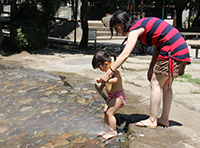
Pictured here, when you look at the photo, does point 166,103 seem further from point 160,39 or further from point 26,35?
point 26,35

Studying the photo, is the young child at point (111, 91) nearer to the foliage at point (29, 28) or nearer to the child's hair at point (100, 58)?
the child's hair at point (100, 58)

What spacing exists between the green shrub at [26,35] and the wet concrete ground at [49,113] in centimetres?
374

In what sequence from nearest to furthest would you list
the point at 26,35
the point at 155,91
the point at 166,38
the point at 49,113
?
the point at 166,38
the point at 155,91
the point at 49,113
the point at 26,35

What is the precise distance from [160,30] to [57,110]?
217 centimetres

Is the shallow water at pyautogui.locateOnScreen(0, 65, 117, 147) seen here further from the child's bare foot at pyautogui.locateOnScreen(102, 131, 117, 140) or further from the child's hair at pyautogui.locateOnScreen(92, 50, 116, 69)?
the child's hair at pyautogui.locateOnScreen(92, 50, 116, 69)

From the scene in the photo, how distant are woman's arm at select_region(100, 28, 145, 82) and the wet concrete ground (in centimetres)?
80

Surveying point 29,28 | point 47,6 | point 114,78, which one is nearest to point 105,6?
point 47,6

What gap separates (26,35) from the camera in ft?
31.0

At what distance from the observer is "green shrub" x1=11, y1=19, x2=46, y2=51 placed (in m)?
9.41

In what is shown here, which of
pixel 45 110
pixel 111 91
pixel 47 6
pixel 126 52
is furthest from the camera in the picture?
pixel 47 6

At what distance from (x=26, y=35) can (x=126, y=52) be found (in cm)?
761

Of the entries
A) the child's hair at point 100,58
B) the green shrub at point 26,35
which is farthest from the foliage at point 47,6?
the child's hair at point 100,58

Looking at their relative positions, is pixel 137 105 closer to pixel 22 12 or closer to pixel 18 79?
pixel 18 79

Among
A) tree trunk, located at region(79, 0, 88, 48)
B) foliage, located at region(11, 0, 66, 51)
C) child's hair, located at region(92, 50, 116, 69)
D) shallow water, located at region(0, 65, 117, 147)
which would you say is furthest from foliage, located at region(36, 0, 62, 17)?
child's hair, located at region(92, 50, 116, 69)
